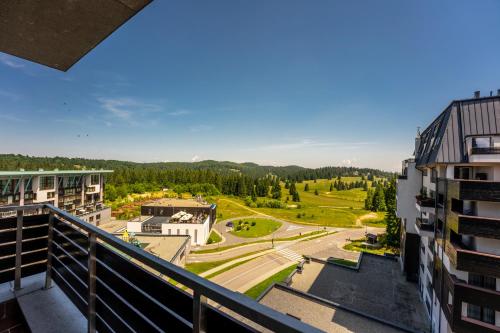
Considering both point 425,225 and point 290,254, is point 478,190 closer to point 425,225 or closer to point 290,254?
point 425,225

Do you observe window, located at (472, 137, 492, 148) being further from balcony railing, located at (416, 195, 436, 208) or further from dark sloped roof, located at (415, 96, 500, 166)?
balcony railing, located at (416, 195, 436, 208)

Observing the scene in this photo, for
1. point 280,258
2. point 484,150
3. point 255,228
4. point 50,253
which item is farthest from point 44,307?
point 255,228

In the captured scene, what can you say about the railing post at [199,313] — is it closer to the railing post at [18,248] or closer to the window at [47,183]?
the railing post at [18,248]

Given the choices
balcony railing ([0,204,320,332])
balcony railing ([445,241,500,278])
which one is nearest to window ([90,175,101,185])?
balcony railing ([0,204,320,332])

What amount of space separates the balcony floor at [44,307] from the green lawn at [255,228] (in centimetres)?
2932

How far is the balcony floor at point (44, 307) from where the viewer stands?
2.04m

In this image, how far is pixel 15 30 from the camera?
1.61 meters

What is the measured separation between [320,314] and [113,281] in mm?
10444

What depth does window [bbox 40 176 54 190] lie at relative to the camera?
23.6 metres

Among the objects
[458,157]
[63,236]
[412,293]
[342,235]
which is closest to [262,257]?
[412,293]

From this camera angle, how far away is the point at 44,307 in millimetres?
2314

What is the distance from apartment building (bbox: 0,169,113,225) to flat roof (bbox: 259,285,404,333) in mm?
18449

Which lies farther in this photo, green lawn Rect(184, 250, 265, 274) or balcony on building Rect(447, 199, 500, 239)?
green lawn Rect(184, 250, 265, 274)

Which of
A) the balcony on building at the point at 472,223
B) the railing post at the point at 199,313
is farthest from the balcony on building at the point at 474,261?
the railing post at the point at 199,313
